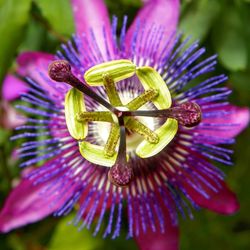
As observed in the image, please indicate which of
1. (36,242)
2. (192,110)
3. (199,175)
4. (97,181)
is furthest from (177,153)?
(36,242)

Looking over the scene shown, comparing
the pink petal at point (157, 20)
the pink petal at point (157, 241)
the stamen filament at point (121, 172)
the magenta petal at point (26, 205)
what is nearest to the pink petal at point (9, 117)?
the magenta petal at point (26, 205)

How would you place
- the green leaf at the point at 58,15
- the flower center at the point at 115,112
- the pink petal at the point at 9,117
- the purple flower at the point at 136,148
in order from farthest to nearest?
the pink petal at the point at 9,117
the green leaf at the point at 58,15
the purple flower at the point at 136,148
the flower center at the point at 115,112

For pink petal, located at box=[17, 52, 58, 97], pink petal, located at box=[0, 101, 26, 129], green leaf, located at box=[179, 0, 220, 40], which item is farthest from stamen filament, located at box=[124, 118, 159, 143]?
pink petal, located at box=[0, 101, 26, 129]

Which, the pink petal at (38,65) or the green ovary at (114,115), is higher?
the pink petal at (38,65)

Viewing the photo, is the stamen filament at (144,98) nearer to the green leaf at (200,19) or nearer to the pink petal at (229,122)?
the pink petal at (229,122)

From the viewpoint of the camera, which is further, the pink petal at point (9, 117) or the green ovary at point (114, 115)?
the pink petal at point (9, 117)

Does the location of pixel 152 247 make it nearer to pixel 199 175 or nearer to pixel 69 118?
pixel 199 175
